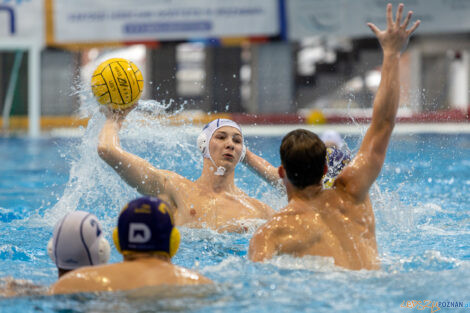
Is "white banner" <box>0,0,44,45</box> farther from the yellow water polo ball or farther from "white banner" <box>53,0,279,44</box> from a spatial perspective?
the yellow water polo ball

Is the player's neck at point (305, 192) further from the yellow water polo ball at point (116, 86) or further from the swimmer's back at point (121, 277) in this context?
the yellow water polo ball at point (116, 86)

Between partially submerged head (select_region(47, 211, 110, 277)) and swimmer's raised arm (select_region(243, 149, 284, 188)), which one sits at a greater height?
swimmer's raised arm (select_region(243, 149, 284, 188))

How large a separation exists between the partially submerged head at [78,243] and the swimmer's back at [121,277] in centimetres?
13

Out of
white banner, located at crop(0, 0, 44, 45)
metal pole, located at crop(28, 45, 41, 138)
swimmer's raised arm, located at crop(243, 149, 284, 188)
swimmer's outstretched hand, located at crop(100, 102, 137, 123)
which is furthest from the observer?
Answer: white banner, located at crop(0, 0, 44, 45)

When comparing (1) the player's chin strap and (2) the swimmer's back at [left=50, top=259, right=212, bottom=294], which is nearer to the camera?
(2) the swimmer's back at [left=50, top=259, right=212, bottom=294]

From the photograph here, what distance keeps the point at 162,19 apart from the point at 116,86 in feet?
33.2

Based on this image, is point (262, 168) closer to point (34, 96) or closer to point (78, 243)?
point (78, 243)

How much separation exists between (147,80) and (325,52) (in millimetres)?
5525

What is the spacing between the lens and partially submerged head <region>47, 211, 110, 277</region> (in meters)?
2.58

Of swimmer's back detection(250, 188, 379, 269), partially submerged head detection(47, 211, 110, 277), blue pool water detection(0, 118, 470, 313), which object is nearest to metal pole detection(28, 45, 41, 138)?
blue pool water detection(0, 118, 470, 313)

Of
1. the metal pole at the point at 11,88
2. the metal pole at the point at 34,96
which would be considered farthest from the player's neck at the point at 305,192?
the metal pole at the point at 11,88

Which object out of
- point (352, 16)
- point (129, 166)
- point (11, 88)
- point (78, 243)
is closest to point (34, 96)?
point (11, 88)

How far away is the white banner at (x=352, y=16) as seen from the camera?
13469mm

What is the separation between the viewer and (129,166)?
380 centimetres
